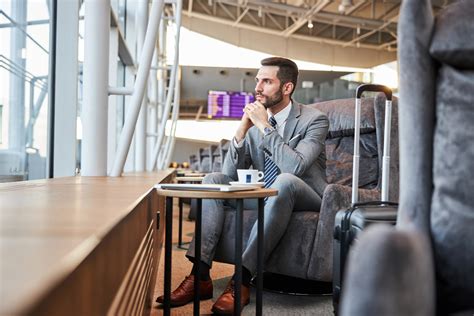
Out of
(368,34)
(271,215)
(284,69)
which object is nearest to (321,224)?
(271,215)

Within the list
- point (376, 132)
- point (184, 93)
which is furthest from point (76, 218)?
point (184, 93)

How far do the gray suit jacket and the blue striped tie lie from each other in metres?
0.05

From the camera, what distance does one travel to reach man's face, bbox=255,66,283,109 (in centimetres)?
284

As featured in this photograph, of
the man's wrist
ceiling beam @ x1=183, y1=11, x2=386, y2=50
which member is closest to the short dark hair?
the man's wrist

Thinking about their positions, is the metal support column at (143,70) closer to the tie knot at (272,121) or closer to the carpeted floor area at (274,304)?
the tie knot at (272,121)

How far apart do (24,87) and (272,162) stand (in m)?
1.31

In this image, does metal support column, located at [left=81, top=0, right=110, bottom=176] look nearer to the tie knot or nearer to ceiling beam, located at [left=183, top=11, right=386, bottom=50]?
the tie knot

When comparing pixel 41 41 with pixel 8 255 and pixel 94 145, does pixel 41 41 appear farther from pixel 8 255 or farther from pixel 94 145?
pixel 8 255

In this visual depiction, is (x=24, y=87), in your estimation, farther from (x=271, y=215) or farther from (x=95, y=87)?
(x=271, y=215)

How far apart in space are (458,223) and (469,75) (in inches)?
11.1

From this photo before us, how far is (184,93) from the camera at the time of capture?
15578 mm

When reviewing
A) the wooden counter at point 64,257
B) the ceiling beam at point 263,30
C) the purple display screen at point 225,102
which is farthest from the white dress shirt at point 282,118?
the ceiling beam at point 263,30

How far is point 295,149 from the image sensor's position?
2.66 metres

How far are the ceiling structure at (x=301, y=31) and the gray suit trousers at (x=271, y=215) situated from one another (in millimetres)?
12724
